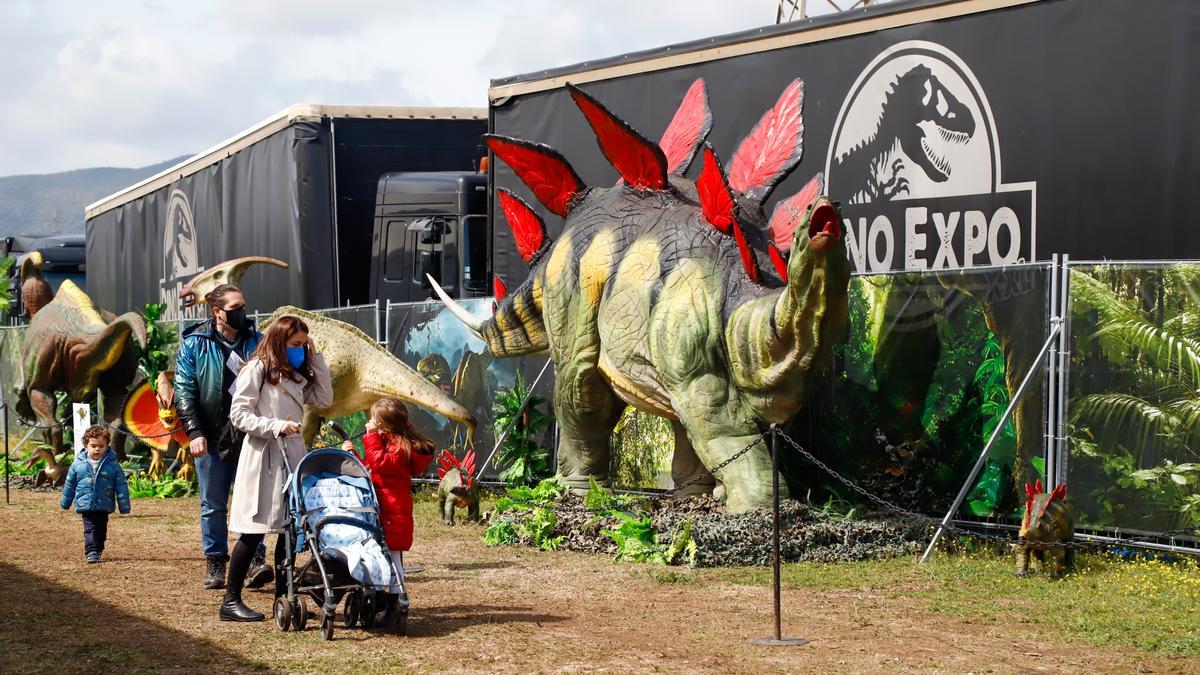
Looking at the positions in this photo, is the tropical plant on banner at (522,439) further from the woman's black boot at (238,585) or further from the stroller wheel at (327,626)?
the stroller wheel at (327,626)

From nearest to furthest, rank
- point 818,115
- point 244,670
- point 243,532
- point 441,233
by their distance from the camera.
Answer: point 244,670
point 243,532
point 818,115
point 441,233

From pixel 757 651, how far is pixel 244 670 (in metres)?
2.25

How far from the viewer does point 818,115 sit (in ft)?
35.6

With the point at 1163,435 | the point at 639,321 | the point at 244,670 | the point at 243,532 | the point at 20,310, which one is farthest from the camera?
the point at 20,310

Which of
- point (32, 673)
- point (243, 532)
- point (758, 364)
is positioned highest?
point (758, 364)

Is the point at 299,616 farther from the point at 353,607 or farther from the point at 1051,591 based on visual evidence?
the point at 1051,591

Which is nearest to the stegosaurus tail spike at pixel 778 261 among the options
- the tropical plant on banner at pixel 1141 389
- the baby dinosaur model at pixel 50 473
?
the tropical plant on banner at pixel 1141 389

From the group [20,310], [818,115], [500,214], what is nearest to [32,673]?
[818,115]

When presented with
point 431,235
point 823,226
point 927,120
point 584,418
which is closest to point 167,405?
point 431,235

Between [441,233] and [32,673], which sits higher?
[441,233]

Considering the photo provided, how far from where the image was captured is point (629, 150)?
10.4 meters

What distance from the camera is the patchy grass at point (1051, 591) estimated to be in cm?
704

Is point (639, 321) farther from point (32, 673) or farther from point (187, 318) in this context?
point (187, 318)

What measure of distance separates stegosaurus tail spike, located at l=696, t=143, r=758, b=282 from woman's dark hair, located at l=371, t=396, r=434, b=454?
8.56ft
